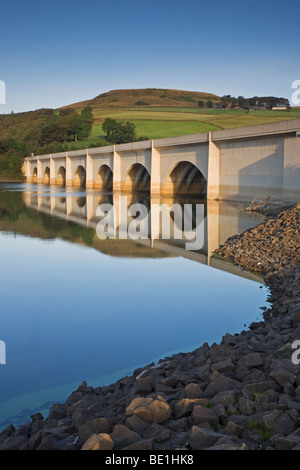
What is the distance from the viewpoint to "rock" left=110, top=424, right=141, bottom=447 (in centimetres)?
419

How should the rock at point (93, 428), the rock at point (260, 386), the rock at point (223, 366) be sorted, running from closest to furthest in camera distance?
the rock at point (93, 428)
the rock at point (260, 386)
the rock at point (223, 366)

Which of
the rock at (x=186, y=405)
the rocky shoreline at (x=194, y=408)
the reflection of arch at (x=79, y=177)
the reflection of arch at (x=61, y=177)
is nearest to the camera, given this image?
the rocky shoreline at (x=194, y=408)

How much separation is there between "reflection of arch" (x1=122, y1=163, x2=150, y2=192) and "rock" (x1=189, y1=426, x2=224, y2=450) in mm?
49862

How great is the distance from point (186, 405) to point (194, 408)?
19cm

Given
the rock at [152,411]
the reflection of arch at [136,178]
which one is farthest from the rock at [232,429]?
the reflection of arch at [136,178]

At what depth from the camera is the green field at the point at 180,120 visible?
83425mm

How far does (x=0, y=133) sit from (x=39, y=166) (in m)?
78.8

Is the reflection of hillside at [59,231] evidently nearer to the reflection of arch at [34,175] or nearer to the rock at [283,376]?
the rock at [283,376]

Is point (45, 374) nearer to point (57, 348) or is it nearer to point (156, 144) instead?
point (57, 348)

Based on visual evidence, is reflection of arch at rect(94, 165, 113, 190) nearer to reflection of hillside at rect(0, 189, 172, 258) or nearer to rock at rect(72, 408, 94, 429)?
reflection of hillside at rect(0, 189, 172, 258)

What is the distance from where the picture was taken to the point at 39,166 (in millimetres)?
85500

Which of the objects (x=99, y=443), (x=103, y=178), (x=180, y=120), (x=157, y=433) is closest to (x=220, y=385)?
(x=157, y=433)

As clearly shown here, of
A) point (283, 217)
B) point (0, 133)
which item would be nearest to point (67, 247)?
point (283, 217)

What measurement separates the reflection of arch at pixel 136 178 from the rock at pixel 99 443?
4979cm
